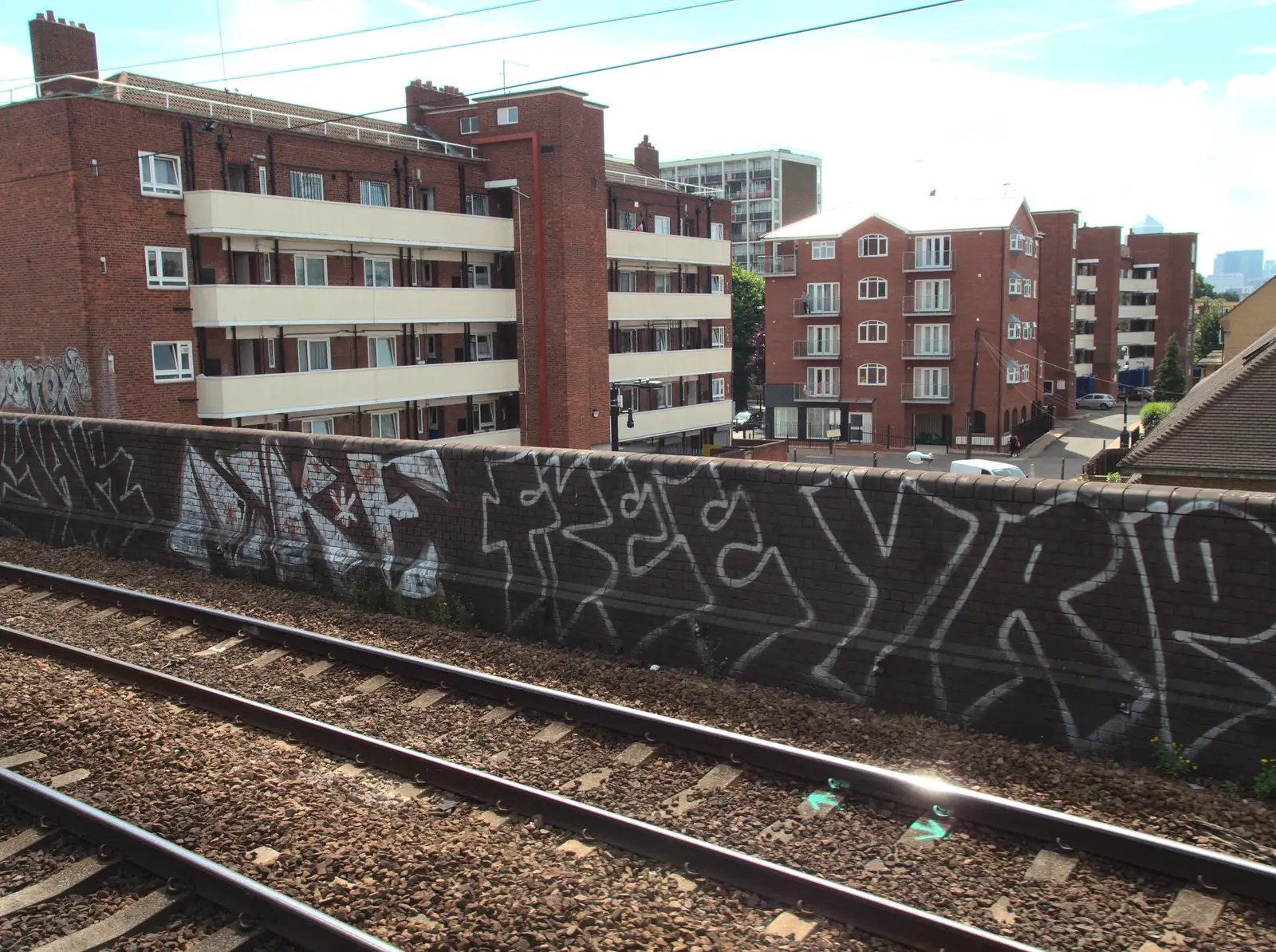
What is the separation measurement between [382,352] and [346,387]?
10.4 ft

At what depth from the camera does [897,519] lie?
8852mm

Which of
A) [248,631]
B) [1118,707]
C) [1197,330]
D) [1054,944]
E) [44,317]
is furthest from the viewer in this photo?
[1197,330]

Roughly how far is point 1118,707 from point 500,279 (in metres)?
36.3

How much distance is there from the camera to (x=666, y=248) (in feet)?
155

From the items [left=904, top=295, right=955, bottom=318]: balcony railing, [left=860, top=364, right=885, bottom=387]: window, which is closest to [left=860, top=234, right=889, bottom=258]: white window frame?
[left=904, top=295, right=955, bottom=318]: balcony railing

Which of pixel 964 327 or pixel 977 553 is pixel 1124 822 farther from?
pixel 964 327

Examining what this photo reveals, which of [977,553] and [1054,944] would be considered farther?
[977,553]

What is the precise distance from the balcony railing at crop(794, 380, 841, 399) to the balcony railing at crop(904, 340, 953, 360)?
502cm

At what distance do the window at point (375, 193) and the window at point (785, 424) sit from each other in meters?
35.0

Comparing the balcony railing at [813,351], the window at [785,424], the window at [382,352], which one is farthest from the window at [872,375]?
the window at [382,352]

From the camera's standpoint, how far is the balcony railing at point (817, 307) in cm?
6488

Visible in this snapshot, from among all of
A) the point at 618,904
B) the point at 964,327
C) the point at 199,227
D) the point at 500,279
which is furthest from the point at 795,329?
the point at 618,904

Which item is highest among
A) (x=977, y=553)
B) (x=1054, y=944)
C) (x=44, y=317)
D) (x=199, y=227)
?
(x=199, y=227)

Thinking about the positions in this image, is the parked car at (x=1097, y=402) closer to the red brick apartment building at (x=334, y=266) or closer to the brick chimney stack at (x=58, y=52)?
the red brick apartment building at (x=334, y=266)
